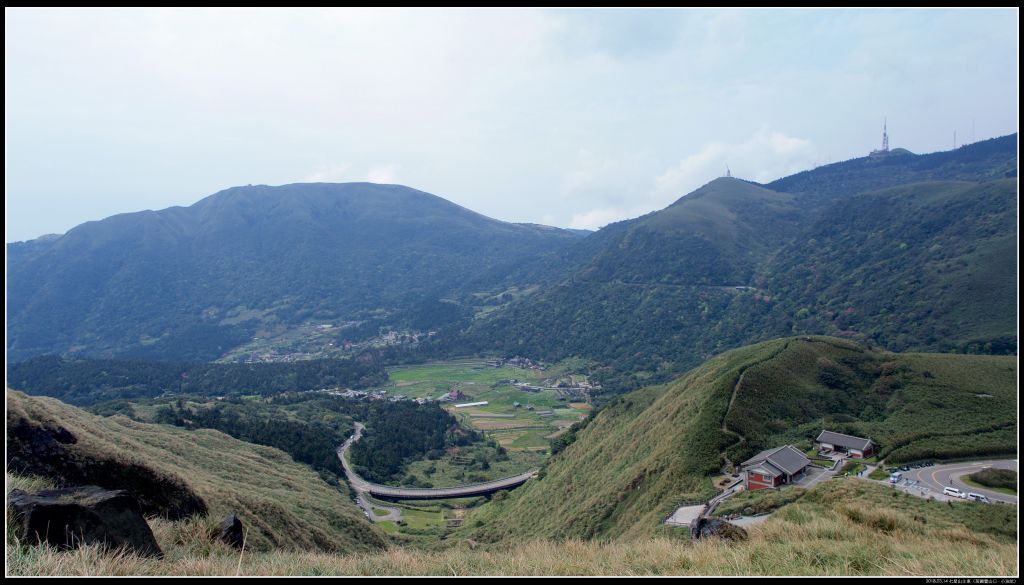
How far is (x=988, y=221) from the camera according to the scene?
94.0m

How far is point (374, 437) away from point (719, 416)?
131 feet

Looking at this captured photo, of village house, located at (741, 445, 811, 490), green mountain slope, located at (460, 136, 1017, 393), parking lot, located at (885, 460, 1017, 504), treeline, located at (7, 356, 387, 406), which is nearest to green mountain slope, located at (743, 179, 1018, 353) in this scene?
green mountain slope, located at (460, 136, 1017, 393)

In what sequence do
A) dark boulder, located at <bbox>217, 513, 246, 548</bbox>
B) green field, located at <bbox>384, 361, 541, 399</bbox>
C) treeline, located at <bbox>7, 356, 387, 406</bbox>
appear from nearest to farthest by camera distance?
dark boulder, located at <bbox>217, 513, 246, 548</bbox> < green field, located at <bbox>384, 361, 541, 399</bbox> < treeline, located at <bbox>7, 356, 387, 406</bbox>

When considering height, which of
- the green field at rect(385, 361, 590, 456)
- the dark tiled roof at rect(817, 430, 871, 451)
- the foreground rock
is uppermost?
the foreground rock

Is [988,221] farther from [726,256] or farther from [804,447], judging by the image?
[804,447]

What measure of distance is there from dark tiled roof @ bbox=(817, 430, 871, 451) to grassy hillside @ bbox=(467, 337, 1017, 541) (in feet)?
2.49

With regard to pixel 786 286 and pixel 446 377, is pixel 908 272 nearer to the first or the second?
pixel 786 286

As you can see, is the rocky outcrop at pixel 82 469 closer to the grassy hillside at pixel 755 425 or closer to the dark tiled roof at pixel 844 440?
the grassy hillside at pixel 755 425

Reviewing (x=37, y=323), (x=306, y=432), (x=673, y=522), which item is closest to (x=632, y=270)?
(x=306, y=432)

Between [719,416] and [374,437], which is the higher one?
[719,416]

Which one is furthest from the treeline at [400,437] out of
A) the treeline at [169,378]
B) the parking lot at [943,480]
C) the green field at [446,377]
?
the parking lot at [943,480]

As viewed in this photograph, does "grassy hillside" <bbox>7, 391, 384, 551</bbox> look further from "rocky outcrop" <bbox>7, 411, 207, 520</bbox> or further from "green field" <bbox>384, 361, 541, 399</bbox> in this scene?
"green field" <bbox>384, 361, 541, 399</bbox>

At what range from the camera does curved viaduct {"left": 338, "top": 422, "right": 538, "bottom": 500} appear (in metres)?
38.9

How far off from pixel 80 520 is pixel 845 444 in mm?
24687
